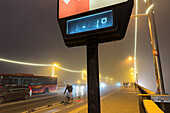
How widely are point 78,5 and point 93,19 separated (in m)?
0.47

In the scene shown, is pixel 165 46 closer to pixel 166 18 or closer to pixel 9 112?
pixel 166 18

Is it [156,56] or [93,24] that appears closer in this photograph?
[93,24]

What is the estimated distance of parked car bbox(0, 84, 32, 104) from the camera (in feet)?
38.1

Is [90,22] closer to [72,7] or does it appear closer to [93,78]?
[72,7]

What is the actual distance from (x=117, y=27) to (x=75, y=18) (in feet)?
2.83

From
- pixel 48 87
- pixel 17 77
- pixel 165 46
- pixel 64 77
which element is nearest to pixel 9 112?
pixel 17 77

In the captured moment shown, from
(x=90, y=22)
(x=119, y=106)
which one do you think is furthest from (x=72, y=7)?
(x=119, y=106)

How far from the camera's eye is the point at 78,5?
2.26 meters

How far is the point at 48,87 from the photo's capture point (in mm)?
20406

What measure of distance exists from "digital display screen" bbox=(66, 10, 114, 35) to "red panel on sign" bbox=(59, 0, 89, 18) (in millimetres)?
165

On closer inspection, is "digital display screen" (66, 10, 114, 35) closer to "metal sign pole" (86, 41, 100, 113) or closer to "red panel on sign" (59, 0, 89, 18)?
"red panel on sign" (59, 0, 89, 18)

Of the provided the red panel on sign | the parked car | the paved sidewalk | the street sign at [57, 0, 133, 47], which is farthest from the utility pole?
the parked car

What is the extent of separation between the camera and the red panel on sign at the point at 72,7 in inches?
86.4

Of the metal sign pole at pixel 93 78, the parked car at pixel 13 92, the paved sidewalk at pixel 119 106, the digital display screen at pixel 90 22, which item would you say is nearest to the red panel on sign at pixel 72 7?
the digital display screen at pixel 90 22
